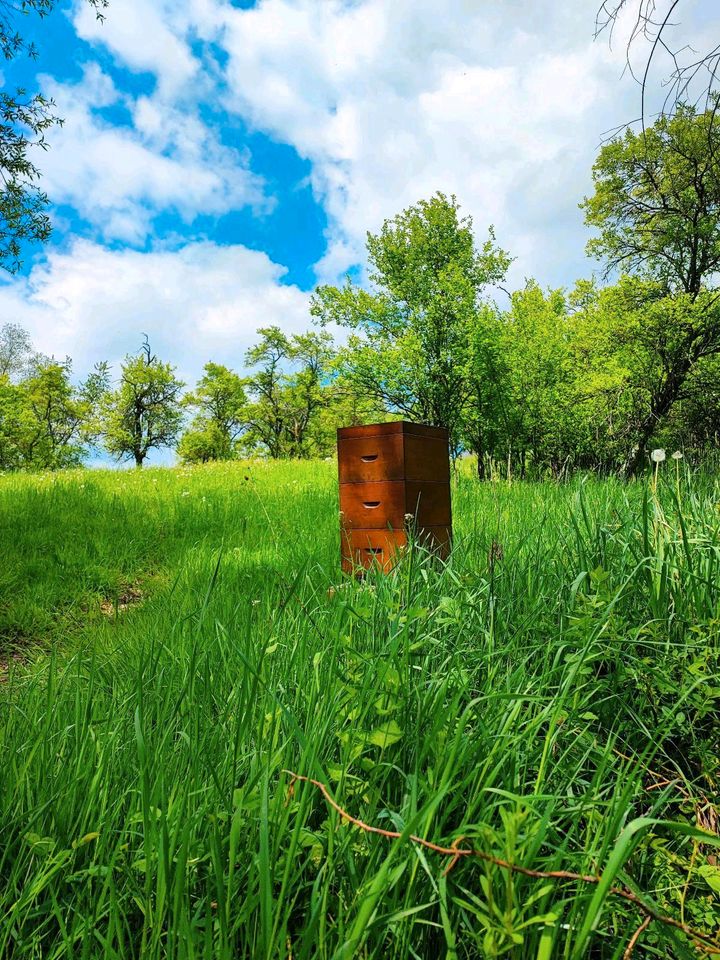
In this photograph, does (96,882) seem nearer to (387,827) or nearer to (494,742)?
(387,827)

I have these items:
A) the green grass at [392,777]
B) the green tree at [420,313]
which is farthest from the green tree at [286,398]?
the green grass at [392,777]

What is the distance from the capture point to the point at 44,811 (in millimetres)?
1365

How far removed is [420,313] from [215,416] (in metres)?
33.8

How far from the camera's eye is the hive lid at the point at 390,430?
3.81m

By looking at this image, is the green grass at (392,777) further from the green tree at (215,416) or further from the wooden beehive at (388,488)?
the green tree at (215,416)

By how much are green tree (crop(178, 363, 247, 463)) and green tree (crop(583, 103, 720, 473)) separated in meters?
35.5

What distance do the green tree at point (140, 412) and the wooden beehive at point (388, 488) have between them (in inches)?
1887

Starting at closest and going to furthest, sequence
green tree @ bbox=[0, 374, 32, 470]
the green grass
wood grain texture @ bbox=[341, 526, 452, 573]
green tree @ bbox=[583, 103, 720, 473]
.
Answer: the green grass → wood grain texture @ bbox=[341, 526, 452, 573] → green tree @ bbox=[583, 103, 720, 473] → green tree @ bbox=[0, 374, 32, 470]

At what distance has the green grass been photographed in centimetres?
108

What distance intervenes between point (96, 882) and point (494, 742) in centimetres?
98

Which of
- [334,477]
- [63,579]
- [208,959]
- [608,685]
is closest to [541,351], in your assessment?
[334,477]

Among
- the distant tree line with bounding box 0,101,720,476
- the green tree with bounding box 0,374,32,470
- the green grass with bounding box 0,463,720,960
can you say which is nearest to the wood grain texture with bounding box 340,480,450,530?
the green grass with bounding box 0,463,720,960

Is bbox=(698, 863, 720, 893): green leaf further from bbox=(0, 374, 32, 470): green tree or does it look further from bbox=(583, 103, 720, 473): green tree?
bbox=(0, 374, 32, 470): green tree

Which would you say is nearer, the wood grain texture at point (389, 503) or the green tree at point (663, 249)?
the wood grain texture at point (389, 503)
